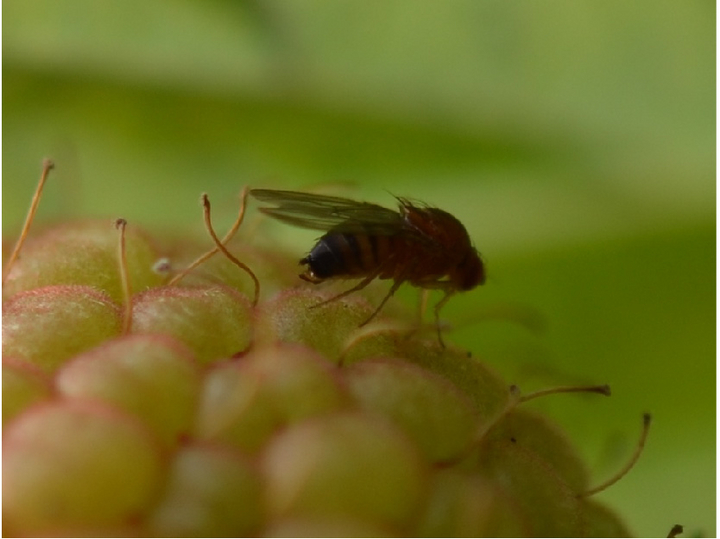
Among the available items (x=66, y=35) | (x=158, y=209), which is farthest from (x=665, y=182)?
(x=66, y=35)

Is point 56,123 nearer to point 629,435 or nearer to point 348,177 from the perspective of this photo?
point 348,177

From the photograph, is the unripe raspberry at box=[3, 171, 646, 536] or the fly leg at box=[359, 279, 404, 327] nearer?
the unripe raspberry at box=[3, 171, 646, 536]

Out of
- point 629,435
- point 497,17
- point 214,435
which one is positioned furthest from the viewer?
point 497,17

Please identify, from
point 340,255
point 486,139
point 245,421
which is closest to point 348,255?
point 340,255

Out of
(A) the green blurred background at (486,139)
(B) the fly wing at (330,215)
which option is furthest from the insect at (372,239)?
(A) the green blurred background at (486,139)

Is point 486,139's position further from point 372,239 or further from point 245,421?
point 245,421

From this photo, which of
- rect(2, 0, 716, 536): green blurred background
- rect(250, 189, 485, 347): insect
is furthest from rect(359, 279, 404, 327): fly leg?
rect(2, 0, 716, 536): green blurred background

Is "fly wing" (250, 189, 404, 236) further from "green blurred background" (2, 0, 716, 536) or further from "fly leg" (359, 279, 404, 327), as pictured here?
"green blurred background" (2, 0, 716, 536)
